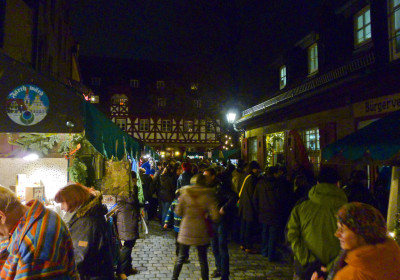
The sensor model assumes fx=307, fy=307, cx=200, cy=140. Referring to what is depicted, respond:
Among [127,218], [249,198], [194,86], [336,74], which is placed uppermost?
[194,86]

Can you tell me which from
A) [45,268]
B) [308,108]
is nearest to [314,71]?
[308,108]

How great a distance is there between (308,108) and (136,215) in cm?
831

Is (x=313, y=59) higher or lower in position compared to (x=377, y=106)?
higher

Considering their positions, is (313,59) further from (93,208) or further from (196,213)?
(93,208)

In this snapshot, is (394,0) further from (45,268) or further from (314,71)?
(45,268)

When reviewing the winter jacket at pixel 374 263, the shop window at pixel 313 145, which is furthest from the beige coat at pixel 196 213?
the shop window at pixel 313 145

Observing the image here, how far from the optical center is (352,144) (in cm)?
423

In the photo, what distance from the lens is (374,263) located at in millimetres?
1962

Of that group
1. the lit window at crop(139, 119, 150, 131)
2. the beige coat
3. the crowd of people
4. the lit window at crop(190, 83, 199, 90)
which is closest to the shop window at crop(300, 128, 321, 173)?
the crowd of people

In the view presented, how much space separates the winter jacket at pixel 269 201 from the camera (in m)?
6.64

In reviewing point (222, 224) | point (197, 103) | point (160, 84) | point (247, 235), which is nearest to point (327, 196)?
point (222, 224)

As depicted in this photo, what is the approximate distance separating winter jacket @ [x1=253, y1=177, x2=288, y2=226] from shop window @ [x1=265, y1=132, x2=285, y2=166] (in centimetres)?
706

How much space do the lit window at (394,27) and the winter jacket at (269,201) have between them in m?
4.48

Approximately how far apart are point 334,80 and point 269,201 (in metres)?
4.57
